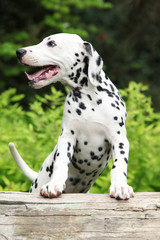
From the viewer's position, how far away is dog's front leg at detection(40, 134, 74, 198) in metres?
2.54

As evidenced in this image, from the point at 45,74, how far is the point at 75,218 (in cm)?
93

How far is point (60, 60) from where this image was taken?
2637 millimetres

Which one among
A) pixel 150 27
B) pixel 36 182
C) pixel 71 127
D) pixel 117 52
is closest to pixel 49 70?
pixel 71 127

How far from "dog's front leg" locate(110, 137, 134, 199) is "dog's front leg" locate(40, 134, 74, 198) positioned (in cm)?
30

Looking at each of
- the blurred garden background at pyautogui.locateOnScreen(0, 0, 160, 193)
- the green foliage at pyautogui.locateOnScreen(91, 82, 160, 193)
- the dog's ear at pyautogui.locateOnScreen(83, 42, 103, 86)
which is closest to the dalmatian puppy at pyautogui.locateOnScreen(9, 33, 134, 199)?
the dog's ear at pyautogui.locateOnScreen(83, 42, 103, 86)

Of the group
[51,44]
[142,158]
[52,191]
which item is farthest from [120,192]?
[142,158]

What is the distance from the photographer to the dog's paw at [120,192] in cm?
252

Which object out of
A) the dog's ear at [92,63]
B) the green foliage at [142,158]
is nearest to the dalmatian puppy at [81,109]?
the dog's ear at [92,63]

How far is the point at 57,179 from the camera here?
2.59m

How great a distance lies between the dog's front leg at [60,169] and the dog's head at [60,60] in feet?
1.34

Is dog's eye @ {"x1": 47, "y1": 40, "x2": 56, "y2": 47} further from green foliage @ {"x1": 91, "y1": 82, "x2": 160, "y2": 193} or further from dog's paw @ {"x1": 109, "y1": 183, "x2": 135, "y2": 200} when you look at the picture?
green foliage @ {"x1": 91, "y1": 82, "x2": 160, "y2": 193}

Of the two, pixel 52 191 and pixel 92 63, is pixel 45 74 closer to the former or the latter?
pixel 92 63

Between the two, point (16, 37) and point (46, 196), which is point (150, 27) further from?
point (46, 196)

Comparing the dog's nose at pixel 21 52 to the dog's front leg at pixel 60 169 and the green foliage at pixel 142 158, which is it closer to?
the dog's front leg at pixel 60 169
